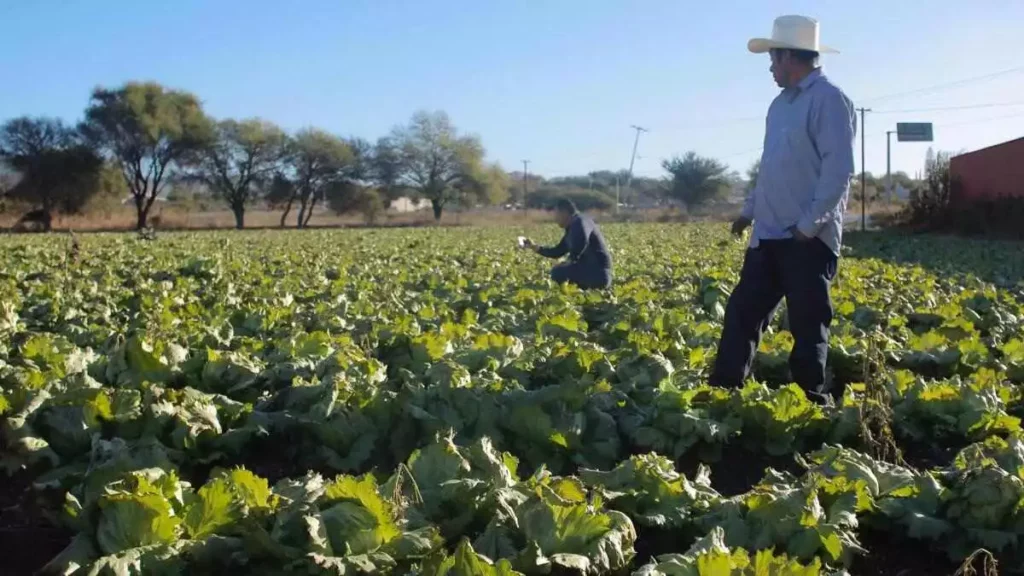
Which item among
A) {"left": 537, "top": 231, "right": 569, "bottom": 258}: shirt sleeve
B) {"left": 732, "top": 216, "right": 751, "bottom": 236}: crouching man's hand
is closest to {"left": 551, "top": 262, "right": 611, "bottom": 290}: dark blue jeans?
{"left": 537, "top": 231, "right": 569, "bottom": 258}: shirt sleeve

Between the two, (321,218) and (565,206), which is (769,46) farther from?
(321,218)

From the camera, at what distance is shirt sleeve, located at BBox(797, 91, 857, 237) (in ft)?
15.0

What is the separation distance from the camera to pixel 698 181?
83000 mm

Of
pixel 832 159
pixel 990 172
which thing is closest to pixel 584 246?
pixel 832 159

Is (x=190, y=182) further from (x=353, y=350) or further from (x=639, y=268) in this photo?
(x=353, y=350)

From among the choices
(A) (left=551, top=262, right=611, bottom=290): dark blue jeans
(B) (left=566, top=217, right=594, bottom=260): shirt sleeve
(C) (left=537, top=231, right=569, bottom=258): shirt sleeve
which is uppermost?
(B) (left=566, top=217, right=594, bottom=260): shirt sleeve

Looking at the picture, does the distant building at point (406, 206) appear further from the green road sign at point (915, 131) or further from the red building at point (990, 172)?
the red building at point (990, 172)

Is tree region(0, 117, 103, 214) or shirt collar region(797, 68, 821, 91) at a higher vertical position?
tree region(0, 117, 103, 214)

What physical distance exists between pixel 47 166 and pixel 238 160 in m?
14.6

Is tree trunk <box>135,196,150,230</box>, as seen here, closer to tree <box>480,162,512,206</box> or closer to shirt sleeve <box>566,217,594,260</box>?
tree <box>480,162,512,206</box>

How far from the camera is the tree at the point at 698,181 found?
82938 millimetres

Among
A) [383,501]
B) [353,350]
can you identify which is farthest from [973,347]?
[383,501]

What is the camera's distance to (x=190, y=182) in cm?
6694

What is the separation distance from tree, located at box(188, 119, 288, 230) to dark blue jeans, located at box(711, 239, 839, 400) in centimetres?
6347
